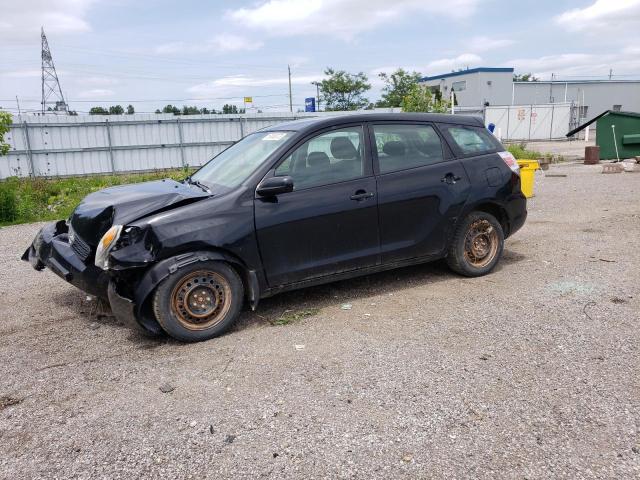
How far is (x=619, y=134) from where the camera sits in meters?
18.2

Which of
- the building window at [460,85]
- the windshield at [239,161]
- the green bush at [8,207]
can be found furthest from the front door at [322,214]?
the building window at [460,85]

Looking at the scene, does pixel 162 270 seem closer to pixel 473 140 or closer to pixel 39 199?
pixel 473 140

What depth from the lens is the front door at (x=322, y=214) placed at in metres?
4.48

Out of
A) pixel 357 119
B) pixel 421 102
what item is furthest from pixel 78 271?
pixel 421 102

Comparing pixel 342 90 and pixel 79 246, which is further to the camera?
pixel 342 90

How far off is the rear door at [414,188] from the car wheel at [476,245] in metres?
0.20

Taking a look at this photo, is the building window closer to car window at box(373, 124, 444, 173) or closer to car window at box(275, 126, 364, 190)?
car window at box(373, 124, 444, 173)

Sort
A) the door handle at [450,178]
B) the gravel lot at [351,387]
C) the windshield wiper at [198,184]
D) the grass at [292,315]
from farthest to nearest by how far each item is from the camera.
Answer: the door handle at [450,178]
the windshield wiper at [198,184]
the grass at [292,315]
the gravel lot at [351,387]

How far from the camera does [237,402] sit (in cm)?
332

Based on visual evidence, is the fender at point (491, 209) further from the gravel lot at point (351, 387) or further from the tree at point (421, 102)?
the tree at point (421, 102)

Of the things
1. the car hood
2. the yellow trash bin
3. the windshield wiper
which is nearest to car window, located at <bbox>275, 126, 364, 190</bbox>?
the windshield wiper

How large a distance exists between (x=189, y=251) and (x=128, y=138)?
18.5m

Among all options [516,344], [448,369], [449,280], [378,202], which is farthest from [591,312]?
[378,202]

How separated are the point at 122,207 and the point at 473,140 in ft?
11.9
